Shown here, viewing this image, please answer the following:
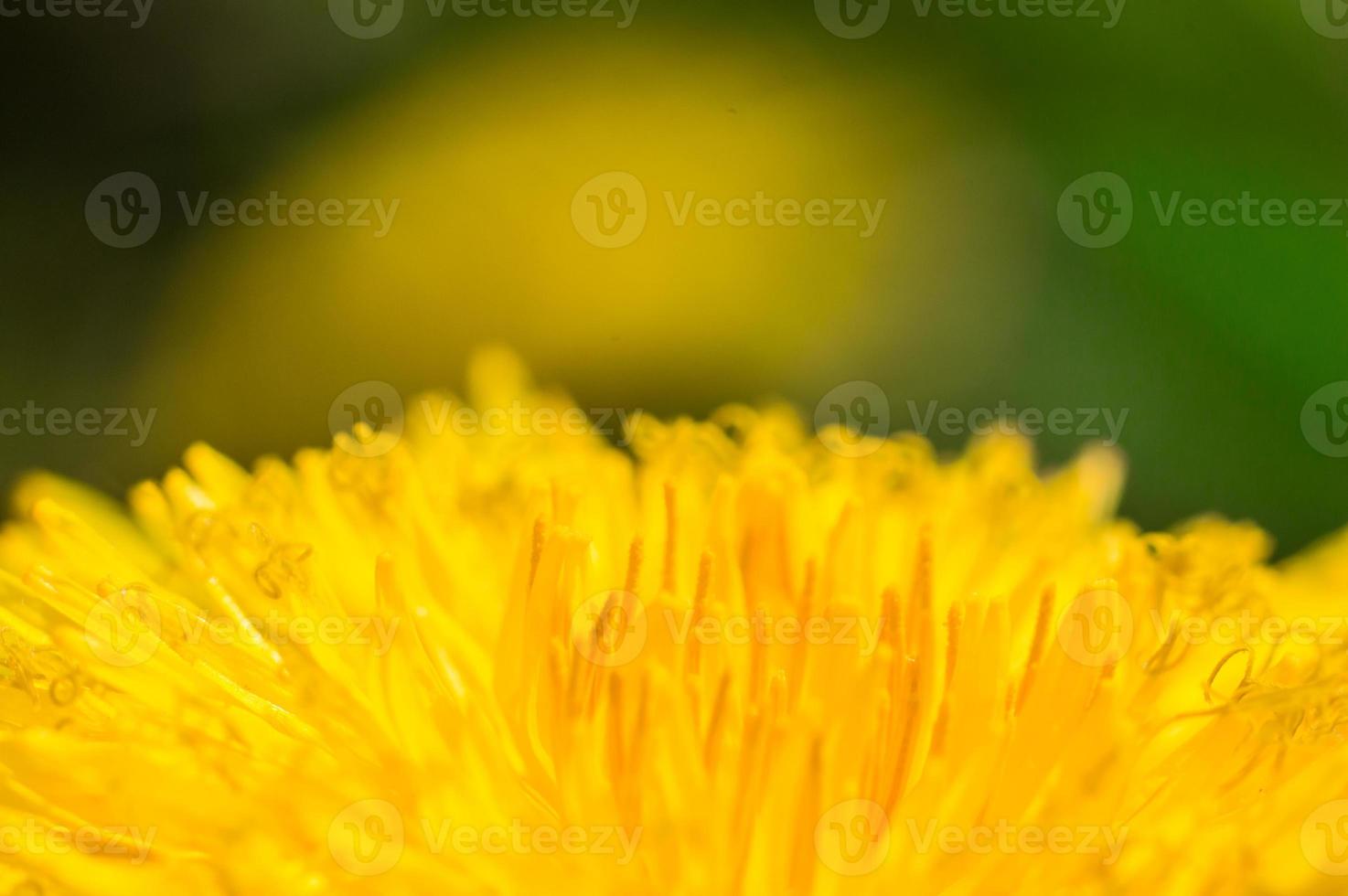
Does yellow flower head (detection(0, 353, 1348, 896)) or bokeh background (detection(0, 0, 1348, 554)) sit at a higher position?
bokeh background (detection(0, 0, 1348, 554))

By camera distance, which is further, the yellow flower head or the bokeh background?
the bokeh background

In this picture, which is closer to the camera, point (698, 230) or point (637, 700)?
point (637, 700)

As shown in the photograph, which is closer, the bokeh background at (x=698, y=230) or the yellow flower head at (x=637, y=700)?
the yellow flower head at (x=637, y=700)

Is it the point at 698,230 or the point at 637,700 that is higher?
the point at 698,230

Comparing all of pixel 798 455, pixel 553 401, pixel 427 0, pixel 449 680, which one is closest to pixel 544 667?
pixel 449 680

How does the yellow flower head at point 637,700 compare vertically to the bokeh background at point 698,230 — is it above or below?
below
